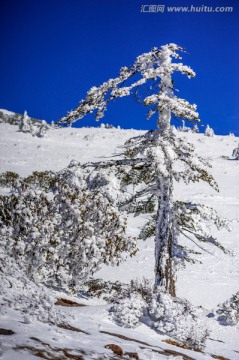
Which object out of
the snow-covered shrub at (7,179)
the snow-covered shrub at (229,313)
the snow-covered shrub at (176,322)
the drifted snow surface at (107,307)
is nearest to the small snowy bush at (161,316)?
the snow-covered shrub at (176,322)

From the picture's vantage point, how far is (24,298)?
5316 millimetres

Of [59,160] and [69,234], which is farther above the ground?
[59,160]

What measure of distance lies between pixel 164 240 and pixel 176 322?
7.90ft

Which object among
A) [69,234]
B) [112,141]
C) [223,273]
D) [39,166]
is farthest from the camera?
[112,141]

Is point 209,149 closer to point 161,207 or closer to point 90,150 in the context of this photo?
point 90,150

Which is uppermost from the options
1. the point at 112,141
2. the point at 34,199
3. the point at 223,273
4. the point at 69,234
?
the point at 112,141

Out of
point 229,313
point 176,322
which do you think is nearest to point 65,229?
point 176,322

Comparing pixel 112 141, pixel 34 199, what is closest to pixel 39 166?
pixel 112 141

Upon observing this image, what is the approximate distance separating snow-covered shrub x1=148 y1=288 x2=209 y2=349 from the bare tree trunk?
1.27 meters

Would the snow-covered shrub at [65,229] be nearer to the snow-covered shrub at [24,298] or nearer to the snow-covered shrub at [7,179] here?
the snow-covered shrub at [24,298]

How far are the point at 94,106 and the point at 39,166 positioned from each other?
98.4 ft

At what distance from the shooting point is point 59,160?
133 feet

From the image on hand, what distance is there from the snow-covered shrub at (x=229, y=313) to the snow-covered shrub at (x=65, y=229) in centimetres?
312

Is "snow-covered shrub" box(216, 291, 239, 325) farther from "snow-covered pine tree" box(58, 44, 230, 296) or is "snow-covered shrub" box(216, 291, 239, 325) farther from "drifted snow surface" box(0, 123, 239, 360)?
"snow-covered pine tree" box(58, 44, 230, 296)
